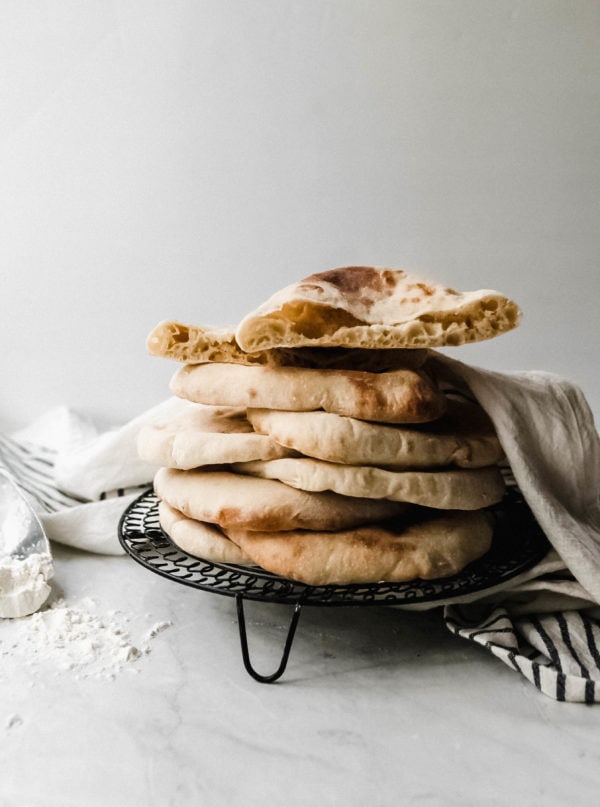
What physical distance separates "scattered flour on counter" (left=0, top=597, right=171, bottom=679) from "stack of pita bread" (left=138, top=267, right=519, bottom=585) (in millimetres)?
213

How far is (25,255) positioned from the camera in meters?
2.96

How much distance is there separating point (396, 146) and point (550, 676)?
6.31 feet

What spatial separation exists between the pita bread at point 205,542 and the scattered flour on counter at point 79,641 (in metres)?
0.21

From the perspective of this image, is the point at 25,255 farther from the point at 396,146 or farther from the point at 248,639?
the point at 248,639

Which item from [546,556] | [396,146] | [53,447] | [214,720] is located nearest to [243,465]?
[214,720]

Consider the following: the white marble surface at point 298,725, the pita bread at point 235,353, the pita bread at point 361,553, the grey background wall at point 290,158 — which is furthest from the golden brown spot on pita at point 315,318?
the grey background wall at point 290,158

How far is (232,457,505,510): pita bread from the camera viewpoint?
1358mm

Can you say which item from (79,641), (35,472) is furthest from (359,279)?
(35,472)

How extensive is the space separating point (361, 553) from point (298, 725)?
273mm

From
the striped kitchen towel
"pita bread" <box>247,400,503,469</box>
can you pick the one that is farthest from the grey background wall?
"pita bread" <box>247,400,503,469</box>

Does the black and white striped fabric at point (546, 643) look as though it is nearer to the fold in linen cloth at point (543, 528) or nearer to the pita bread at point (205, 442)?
the fold in linen cloth at point (543, 528)

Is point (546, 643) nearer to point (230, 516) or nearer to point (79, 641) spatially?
point (230, 516)

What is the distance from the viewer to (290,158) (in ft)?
9.23

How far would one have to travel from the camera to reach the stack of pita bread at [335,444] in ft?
4.48
